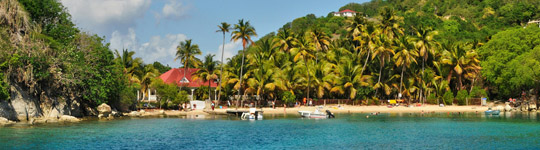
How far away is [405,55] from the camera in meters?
77.0

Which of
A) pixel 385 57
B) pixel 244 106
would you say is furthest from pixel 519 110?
pixel 244 106

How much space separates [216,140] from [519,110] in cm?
5067

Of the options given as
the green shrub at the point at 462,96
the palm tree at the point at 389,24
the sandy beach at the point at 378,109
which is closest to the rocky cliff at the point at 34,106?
the sandy beach at the point at 378,109

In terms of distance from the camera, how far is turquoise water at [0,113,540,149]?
36.1 meters

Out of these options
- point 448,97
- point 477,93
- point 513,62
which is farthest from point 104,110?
point 513,62

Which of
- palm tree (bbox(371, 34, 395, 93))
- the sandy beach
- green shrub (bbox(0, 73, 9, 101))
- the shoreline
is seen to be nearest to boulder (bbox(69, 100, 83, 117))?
the shoreline

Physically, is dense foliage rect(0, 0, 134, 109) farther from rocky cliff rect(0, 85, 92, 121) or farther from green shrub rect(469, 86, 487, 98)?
green shrub rect(469, 86, 487, 98)

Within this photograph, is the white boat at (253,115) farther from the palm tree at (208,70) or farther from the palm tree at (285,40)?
the palm tree at (285,40)

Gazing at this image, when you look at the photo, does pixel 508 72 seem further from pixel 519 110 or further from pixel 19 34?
pixel 19 34

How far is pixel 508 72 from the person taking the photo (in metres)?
72.4

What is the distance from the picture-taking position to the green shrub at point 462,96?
78.7m

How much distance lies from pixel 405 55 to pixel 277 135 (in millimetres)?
39981

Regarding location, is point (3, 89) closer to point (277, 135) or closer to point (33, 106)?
point (33, 106)

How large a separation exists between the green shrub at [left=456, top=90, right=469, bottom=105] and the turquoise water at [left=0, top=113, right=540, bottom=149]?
24393 mm
